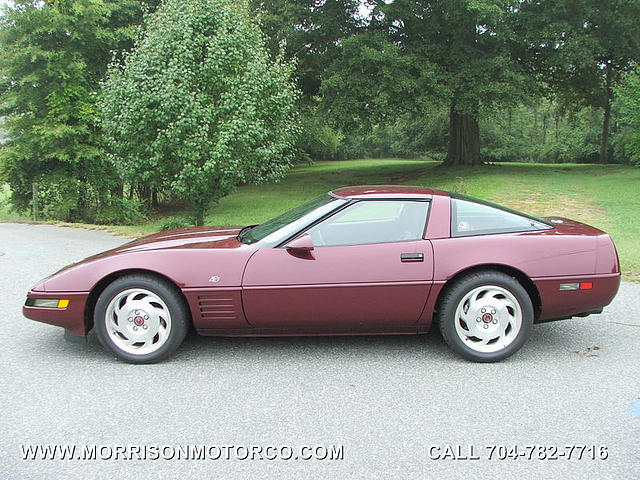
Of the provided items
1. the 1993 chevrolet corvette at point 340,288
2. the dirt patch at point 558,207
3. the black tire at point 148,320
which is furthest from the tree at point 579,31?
the black tire at point 148,320

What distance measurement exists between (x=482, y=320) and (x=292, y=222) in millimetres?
1628

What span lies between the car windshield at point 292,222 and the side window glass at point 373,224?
4.1 inches

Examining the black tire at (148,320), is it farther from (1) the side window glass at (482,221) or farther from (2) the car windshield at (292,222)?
(1) the side window glass at (482,221)

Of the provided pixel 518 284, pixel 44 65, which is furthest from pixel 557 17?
pixel 518 284

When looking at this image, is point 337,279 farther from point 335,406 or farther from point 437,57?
point 437,57

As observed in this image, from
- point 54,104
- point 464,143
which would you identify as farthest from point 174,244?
point 464,143

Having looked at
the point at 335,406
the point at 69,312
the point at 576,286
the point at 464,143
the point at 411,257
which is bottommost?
the point at 335,406

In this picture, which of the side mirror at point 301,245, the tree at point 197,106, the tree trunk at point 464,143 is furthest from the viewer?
the tree trunk at point 464,143

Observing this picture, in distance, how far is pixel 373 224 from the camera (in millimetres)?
4234

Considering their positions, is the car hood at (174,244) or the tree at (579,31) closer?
the car hood at (174,244)

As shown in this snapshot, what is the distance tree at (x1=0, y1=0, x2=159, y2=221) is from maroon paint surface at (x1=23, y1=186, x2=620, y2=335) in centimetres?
1075

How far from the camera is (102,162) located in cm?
1466

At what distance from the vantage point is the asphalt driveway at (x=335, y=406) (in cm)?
271

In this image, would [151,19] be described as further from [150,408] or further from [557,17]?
[557,17]
